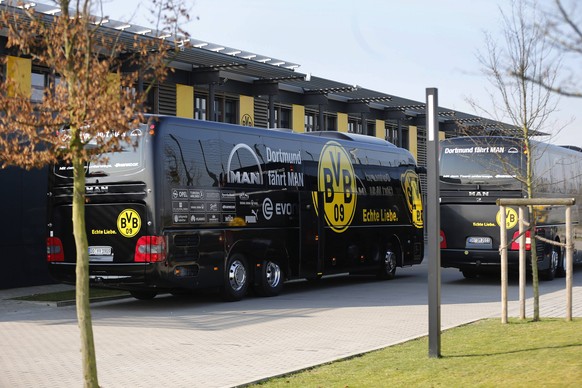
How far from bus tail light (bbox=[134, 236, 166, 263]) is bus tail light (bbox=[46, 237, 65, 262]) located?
185 cm

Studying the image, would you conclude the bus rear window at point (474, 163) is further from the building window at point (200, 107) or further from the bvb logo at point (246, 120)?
the bvb logo at point (246, 120)

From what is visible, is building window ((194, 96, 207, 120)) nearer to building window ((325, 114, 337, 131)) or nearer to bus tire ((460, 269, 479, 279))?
building window ((325, 114, 337, 131))

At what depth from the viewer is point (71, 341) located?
12812 mm

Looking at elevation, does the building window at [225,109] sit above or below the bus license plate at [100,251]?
above

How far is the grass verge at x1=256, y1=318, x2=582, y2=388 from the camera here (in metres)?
8.73

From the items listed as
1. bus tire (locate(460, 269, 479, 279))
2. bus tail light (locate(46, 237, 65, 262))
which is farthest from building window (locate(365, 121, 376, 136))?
bus tail light (locate(46, 237, 65, 262))

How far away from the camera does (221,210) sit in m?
17.6

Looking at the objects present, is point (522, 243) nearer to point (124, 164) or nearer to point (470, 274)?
point (124, 164)

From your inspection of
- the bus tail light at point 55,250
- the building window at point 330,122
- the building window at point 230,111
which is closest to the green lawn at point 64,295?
the bus tail light at point 55,250

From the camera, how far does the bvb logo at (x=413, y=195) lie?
80.8ft

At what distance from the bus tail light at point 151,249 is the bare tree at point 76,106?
28.6ft

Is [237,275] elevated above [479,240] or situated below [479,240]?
below

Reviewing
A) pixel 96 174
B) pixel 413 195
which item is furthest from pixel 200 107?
pixel 96 174

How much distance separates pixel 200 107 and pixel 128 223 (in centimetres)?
1600
